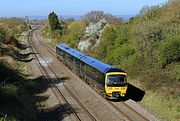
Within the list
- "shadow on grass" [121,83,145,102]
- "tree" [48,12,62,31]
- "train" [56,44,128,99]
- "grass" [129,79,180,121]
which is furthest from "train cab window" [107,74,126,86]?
"tree" [48,12,62,31]

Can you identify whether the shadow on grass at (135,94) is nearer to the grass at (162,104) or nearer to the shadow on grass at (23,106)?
the grass at (162,104)

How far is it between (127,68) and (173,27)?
212 inches

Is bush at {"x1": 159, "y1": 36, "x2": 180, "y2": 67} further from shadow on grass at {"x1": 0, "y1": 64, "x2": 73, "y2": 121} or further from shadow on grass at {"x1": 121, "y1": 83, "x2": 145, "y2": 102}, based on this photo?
shadow on grass at {"x1": 0, "y1": 64, "x2": 73, "y2": 121}

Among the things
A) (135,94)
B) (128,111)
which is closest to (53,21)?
(135,94)

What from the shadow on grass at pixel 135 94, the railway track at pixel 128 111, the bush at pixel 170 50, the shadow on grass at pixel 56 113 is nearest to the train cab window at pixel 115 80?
the railway track at pixel 128 111

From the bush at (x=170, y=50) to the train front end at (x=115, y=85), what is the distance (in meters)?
5.71

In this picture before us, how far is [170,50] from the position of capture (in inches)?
1218

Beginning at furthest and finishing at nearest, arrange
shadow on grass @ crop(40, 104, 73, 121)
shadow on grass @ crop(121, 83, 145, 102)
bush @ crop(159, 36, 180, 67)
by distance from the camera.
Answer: bush @ crop(159, 36, 180, 67) → shadow on grass @ crop(121, 83, 145, 102) → shadow on grass @ crop(40, 104, 73, 121)

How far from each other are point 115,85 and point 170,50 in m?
6.64

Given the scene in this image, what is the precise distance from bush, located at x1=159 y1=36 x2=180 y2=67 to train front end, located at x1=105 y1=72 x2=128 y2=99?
5713 mm

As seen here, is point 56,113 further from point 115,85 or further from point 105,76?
point 115,85

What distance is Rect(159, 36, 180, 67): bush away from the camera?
3067 centimetres

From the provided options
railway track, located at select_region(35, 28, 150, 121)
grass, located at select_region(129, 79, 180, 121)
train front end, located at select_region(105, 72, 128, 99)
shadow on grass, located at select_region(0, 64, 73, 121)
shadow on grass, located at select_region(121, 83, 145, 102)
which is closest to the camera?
shadow on grass, located at select_region(0, 64, 73, 121)

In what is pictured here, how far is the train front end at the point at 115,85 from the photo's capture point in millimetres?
26844
